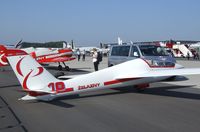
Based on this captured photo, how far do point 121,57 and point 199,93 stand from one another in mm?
4879

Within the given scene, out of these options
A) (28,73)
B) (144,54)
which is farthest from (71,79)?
(144,54)

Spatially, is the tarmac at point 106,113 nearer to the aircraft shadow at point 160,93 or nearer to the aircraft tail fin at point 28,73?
the aircraft shadow at point 160,93

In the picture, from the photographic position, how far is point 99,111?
8.46 m

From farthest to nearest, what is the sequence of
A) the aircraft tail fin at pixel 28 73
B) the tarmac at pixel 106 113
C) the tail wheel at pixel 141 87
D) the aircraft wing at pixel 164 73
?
the tail wheel at pixel 141 87
the aircraft wing at pixel 164 73
the aircraft tail fin at pixel 28 73
the tarmac at pixel 106 113

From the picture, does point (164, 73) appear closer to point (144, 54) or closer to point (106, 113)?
point (144, 54)

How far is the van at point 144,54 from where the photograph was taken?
40.6ft

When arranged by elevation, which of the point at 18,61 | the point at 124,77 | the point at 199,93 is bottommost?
the point at 199,93

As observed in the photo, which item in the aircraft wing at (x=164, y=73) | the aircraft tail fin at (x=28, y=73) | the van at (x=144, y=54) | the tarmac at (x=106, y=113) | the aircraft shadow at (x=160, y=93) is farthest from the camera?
the van at (x=144, y=54)

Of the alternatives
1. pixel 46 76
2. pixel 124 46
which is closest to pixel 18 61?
pixel 46 76

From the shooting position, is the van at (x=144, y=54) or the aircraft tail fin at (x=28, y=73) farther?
the van at (x=144, y=54)

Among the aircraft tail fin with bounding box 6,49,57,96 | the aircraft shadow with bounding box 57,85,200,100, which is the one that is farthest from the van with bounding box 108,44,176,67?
the aircraft tail fin with bounding box 6,49,57,96

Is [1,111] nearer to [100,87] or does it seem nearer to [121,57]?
[100,87]

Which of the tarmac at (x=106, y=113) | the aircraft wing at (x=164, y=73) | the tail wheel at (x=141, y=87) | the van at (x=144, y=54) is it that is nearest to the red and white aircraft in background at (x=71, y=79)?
the aircraft wing at (x=164, y=73)

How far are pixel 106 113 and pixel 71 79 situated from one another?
197cm
